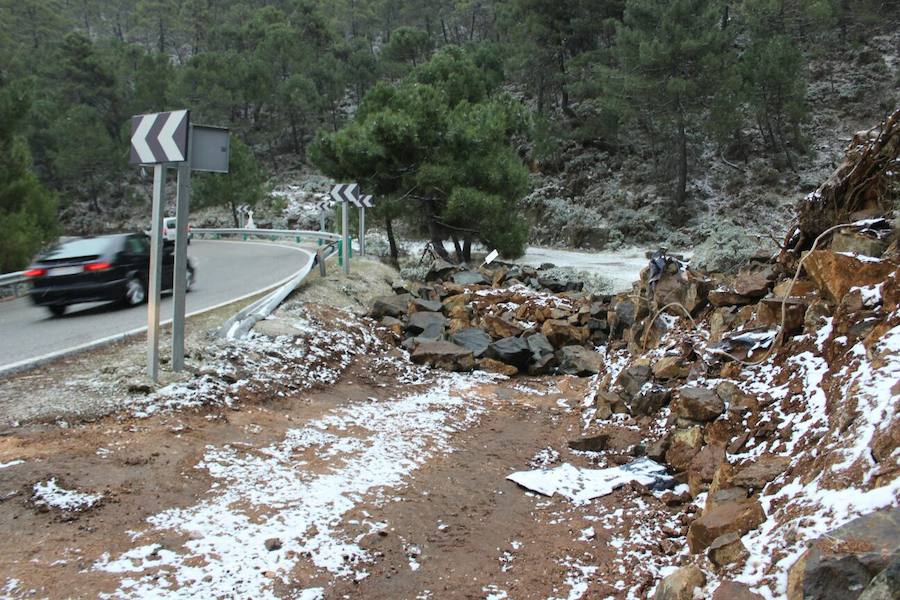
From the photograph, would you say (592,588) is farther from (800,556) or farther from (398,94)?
(398,94)

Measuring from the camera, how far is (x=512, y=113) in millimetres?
28781

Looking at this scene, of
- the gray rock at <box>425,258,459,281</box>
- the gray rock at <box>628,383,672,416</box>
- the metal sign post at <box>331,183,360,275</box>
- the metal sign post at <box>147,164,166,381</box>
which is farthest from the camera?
the gray rock at <box>425,258,459,281</box>

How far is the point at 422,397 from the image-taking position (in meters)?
9.09

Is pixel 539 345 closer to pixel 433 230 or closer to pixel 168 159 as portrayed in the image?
pixel 168 159

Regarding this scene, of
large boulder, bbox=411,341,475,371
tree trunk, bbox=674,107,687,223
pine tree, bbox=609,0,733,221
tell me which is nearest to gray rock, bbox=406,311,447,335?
large boulder, bbox=411,341,475,371

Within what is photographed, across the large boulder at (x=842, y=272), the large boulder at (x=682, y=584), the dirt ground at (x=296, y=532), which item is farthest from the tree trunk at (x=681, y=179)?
the large boulder at (x=682, y=584)

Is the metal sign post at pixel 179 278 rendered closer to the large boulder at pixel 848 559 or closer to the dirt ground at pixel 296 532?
the dirt ground at pixel 296 532

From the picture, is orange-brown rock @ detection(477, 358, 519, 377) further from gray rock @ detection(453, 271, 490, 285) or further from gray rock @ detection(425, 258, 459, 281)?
gray rock @ detection(425, 258, 459, 281)

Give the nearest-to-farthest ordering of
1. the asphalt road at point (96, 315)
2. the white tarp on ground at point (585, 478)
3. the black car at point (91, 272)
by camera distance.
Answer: the white tarp on ground at point (585, 478) → the asphalt road at point (96, 315) → the black car at point (91, 272)

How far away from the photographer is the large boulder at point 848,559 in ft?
9.00

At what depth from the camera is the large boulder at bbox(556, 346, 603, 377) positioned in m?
11.4

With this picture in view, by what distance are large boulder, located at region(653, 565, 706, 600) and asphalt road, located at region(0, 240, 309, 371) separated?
7.31 meters

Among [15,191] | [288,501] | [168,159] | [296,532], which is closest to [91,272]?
[168,159]

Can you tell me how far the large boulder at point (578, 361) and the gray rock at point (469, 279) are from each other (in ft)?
21.4
